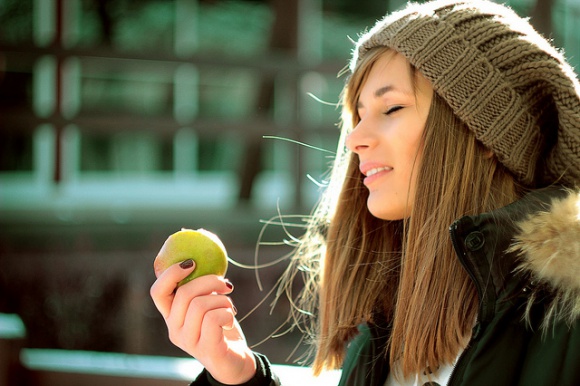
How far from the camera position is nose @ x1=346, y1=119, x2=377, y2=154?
184 centimetres

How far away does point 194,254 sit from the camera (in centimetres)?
179

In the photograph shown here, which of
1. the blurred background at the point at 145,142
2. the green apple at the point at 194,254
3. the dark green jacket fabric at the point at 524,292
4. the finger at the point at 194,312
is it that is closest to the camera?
the dark green jacket fabric at the point at 524,292

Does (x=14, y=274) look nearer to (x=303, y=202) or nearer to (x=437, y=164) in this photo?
(x=303, y=202)

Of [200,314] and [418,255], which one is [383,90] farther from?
[200,314]

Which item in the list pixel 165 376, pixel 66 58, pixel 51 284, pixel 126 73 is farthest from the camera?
pixel 126 73

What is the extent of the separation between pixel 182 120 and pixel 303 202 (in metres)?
1.11

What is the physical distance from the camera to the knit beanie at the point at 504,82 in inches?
67.0

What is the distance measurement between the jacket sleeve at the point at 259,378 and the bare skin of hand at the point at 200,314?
49 mm

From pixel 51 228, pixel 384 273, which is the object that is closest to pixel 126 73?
pixel 51 228

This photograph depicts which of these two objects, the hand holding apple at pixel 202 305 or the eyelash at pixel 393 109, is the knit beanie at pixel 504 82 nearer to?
the eyelash at pixel 393 109

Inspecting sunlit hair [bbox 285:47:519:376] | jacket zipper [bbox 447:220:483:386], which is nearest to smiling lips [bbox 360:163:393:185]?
sunlit hair [bbox 285:47:519:376]

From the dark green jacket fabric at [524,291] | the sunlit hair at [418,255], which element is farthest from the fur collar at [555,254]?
the sunlit hair at [418,255]

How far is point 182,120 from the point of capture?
18.7ft

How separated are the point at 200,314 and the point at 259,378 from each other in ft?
1.00
